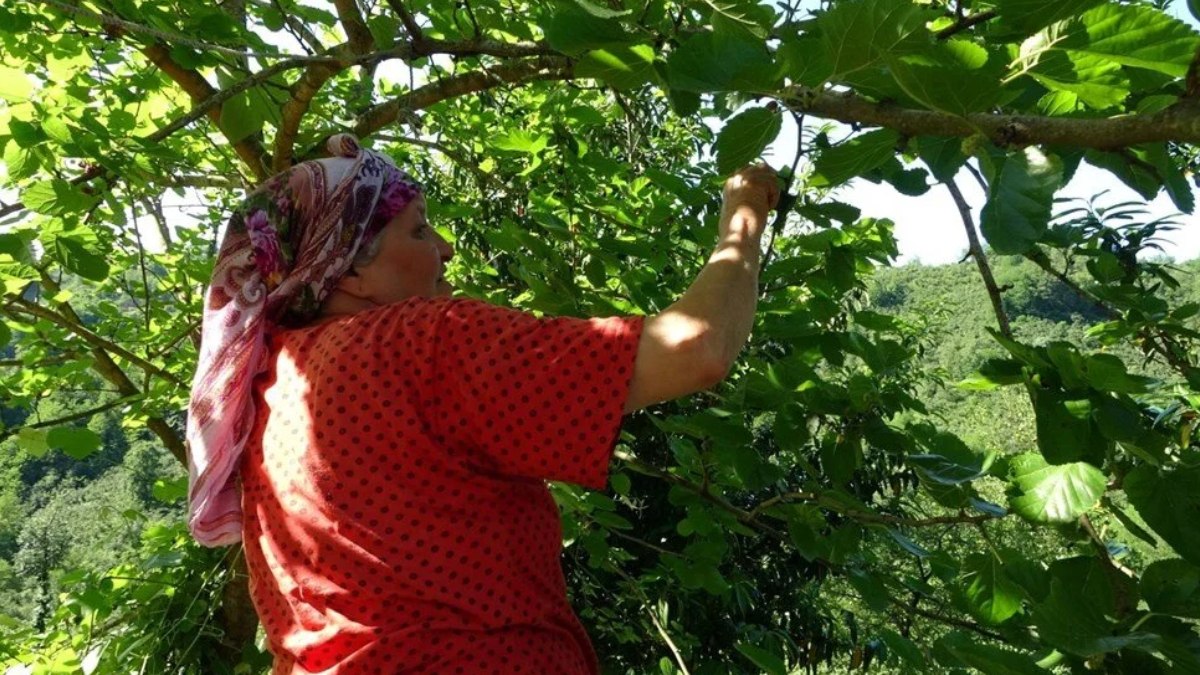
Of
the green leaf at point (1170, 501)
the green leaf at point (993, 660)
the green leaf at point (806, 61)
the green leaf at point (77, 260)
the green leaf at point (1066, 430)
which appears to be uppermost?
the green leaf at point (806, 61)

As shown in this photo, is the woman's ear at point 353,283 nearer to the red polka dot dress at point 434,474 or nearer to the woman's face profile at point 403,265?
the woman's face profile at point 403,265

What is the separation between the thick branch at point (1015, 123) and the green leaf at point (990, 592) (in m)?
0.71

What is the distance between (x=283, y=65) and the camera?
203 cm

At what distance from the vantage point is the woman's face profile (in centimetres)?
153

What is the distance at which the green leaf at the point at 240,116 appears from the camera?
2.48 metres

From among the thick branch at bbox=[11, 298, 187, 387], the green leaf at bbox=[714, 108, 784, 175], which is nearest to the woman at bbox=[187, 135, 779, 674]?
the green leaf at bbox=[714, 108, 784, 175]

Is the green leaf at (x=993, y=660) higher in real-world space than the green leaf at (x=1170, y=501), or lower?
lower

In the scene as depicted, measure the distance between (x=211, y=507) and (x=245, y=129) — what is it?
50.7 inches

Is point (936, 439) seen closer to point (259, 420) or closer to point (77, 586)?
point (259, 420)

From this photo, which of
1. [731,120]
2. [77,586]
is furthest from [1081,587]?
[77,586]

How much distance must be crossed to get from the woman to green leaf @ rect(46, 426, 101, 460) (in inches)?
54.9

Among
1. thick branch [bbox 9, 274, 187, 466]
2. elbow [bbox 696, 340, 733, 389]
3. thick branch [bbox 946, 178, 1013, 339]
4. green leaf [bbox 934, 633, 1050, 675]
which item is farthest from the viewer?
thick branch [bbox 9, 274, 187, 466]

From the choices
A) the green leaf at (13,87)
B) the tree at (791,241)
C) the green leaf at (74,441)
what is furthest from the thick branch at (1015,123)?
the green leaf at (74,441)

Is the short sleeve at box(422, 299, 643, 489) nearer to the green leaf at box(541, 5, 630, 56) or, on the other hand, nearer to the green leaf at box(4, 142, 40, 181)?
the green leaf at box(541, 5, 630, 56)
